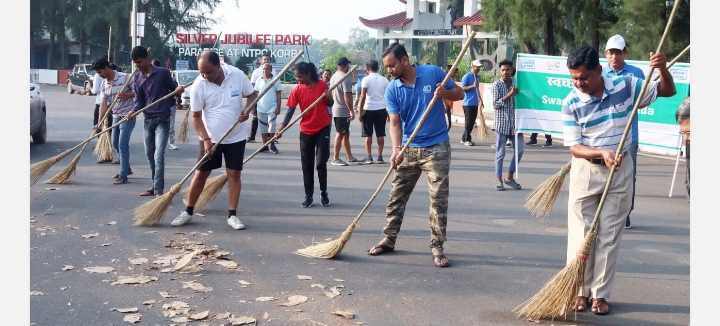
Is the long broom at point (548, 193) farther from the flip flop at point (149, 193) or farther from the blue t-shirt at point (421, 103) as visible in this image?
the flip flop at point (149, 193)

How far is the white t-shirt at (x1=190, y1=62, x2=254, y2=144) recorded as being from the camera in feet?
26.2

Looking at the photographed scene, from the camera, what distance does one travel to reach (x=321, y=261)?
6676 mm

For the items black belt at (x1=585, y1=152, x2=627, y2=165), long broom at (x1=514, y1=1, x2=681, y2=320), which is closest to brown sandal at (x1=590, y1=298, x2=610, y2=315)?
long broom at (x1=514, y1=1, x2=681, y2=320)

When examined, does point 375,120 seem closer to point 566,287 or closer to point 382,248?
point 382,248

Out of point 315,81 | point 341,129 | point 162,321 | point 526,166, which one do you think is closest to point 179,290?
point 162,321

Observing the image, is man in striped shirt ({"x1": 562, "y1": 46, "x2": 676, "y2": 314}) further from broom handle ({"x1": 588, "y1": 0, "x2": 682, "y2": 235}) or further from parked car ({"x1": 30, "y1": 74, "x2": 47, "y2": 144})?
parked car ({"x1": 30, "y1": 74, "x2": 47, "y2": 144})

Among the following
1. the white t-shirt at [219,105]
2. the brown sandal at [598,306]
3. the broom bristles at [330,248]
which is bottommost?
the brown sandal at [598,306]

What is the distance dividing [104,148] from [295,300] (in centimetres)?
763

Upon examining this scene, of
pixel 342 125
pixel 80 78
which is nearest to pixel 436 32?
pixel 80 78

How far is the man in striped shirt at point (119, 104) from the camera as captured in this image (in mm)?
10547

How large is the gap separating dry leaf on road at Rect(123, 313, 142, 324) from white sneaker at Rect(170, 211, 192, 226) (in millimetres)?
2796

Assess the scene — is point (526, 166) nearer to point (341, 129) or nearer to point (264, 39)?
point (341, 129)

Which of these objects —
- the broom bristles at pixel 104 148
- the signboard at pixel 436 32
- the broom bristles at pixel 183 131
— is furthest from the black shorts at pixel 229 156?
the signboard at pixel 436 32

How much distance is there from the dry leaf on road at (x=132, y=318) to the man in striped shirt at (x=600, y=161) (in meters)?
2.91
